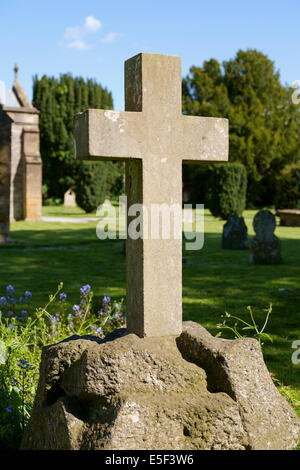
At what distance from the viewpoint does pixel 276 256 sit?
1116 cm

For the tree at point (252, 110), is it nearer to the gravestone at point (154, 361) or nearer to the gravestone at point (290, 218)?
the gravestone at point (290, 218)

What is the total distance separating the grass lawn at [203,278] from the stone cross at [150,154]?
202cm

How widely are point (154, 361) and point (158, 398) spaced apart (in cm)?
18

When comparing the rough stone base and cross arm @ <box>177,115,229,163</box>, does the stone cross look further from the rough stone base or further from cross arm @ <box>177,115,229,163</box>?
the rough stone base

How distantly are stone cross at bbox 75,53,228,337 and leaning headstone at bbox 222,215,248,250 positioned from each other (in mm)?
10945

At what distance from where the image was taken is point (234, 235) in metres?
13.7

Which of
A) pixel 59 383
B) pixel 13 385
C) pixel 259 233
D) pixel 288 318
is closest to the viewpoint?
pixel 59 383

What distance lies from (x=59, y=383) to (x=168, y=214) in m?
1.11

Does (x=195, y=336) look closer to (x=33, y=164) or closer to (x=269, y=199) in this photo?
(x=33, y=164)

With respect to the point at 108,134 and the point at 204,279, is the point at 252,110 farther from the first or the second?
the point at 108,134

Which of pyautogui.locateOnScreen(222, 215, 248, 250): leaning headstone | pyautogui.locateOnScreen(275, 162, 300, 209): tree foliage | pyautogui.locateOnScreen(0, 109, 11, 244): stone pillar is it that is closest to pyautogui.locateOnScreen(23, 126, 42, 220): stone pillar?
pyautogui.locateOnScreen(0, 109, 11, 244): stone pillar

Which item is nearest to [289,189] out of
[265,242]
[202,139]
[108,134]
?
[265,242]
